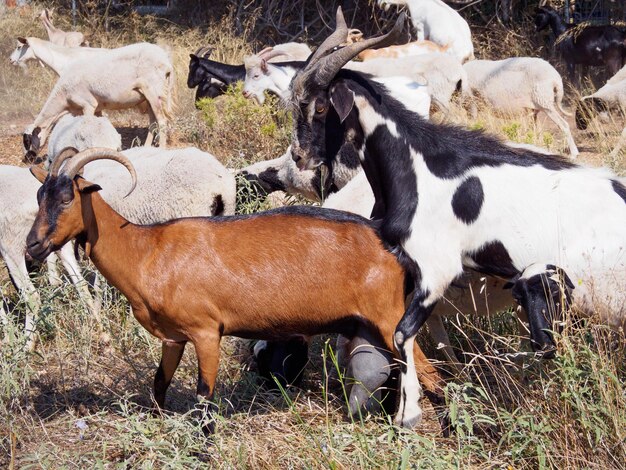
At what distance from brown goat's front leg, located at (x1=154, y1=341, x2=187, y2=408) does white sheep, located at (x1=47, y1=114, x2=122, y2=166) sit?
4.10 meters

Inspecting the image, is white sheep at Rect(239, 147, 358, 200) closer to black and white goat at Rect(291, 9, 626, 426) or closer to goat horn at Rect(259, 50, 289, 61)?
black and white goat at Rect(291, 9, 626, 426)

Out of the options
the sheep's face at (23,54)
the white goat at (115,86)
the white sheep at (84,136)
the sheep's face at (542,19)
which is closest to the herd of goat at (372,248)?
the white sheep at (84,136)

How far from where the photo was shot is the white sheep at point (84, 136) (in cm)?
876

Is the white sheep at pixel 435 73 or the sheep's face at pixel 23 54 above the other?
the white sheep at pixel 435 73

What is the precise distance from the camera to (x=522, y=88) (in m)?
11.6

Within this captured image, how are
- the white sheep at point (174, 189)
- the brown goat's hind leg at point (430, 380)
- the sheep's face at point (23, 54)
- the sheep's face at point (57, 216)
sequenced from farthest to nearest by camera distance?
the sheep's face at point (23, 54), the white sheep at point (174, 189), the brown goat's hind leg at point (430, 380), the sheep's face at point (57, 216)

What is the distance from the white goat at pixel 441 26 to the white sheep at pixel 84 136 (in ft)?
19.9

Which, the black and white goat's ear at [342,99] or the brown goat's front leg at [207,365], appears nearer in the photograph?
the brown goat's front leg at [207,365]

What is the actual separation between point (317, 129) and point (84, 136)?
14.1 ft

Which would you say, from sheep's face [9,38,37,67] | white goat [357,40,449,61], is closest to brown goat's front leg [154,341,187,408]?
white goat [357,40,449,61]

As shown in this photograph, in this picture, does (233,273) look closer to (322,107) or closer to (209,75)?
(322,107)

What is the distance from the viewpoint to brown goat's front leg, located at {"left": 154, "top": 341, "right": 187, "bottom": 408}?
488cm

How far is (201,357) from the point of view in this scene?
179 inches

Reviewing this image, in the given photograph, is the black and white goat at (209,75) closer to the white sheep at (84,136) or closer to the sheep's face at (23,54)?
the sheep's face at (23,54)
